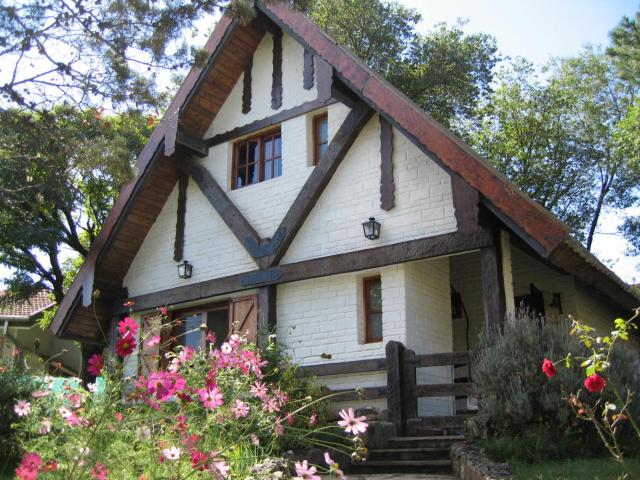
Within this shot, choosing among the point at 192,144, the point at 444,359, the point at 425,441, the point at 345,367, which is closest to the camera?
the point at 425,441

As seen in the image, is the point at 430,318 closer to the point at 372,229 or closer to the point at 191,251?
the point at 372,229

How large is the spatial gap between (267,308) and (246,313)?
57 cm

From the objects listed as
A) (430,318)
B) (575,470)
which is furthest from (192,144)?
(575,470)

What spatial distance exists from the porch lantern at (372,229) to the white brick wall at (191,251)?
88.1 inches

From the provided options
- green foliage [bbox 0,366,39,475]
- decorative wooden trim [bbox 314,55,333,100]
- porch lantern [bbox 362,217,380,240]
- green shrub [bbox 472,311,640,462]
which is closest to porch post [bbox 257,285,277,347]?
porch lantern [bbox 362,217,380,240]

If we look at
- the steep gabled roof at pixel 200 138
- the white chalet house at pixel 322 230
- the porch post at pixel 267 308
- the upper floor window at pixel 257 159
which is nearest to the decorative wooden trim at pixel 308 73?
the white chalet house at pixel 322 230

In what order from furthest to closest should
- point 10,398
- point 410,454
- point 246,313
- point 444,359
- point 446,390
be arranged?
point 246,313
point 444,359
point 446,390
point 410,454
point 10,398

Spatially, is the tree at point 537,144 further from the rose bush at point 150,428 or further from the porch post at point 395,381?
the rose bush at point 150,428

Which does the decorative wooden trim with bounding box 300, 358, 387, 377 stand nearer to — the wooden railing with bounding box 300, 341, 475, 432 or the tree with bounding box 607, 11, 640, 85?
the wooden railing with bounding box 300, 341, 475, 432

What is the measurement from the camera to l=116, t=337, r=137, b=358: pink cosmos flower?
325cm

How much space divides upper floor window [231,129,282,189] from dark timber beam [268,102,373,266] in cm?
129

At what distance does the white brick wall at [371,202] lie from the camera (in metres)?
9.33

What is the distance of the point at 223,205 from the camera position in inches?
456

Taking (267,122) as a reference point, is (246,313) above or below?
below
